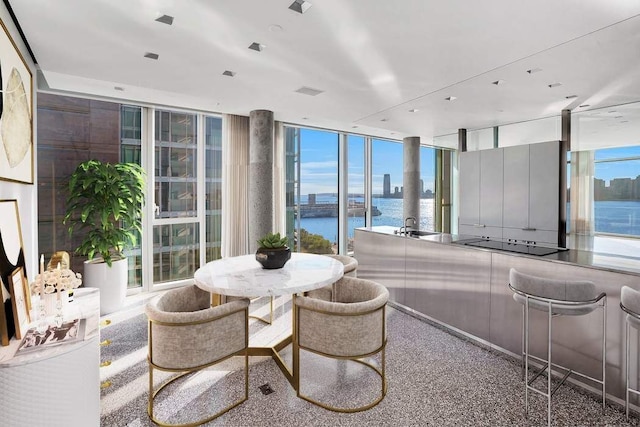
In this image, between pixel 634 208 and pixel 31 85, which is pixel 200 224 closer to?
pixel 31 85

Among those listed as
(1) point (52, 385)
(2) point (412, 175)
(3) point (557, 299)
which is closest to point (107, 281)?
(1) point (52, 385)

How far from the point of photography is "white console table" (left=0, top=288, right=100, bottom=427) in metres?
1.31

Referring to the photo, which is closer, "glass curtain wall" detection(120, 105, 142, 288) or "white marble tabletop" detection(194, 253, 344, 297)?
"white marble tabletop" detection(194, 253, 344, 297)

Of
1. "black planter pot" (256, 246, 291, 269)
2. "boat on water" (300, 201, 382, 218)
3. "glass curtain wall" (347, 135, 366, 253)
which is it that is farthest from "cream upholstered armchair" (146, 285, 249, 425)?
"glass curtain wall" (347, 135, 366, 253)

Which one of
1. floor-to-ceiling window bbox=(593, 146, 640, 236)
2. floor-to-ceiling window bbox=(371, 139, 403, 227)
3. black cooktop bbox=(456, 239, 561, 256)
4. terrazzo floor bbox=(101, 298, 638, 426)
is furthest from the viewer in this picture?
floor-to-ceiling window bbox=(371, 139, 403, 227)

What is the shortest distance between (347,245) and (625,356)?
16.8 ft

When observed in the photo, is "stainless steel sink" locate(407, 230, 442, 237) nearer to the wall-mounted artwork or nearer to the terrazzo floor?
the terrazzo floor

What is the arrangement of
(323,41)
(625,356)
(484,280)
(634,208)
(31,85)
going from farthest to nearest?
(634,208) → (484,280) → (31,85) → (323,41) → (625,356)

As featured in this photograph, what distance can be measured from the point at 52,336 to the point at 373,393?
205 centimetres

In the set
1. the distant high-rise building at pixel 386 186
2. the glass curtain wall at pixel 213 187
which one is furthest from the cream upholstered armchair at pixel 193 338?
the distant high-rise building at pixel 386 186

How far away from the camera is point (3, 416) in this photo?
4.21 ft

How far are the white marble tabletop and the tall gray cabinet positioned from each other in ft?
11.0

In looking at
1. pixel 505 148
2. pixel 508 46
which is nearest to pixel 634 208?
pixel 505 148

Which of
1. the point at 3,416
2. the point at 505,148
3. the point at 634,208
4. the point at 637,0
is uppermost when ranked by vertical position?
the point at 637,0
